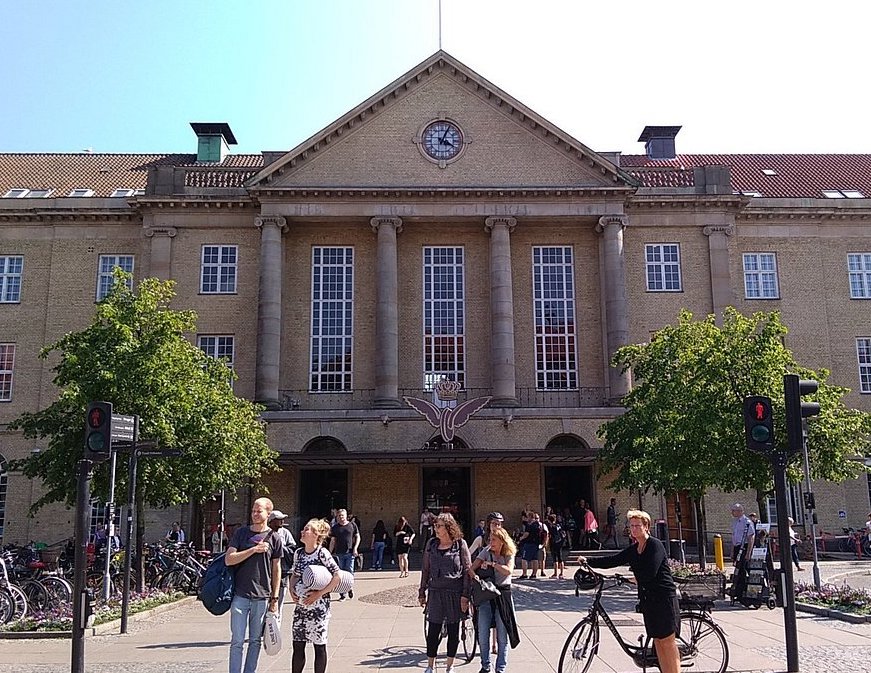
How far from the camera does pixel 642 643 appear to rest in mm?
9969

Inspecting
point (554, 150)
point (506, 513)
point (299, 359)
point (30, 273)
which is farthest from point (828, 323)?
point (30, 273)

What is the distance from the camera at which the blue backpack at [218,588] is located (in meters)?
8.76

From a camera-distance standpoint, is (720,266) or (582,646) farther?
(720,266)

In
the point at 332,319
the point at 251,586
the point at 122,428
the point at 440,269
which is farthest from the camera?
the point at 440,269

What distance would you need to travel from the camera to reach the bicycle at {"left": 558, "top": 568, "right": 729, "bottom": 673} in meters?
9.38

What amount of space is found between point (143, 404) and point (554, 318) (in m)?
20.9

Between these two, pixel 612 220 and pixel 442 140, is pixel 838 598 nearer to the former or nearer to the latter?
pixel 612 220

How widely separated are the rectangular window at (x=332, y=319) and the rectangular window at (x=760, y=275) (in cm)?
1727

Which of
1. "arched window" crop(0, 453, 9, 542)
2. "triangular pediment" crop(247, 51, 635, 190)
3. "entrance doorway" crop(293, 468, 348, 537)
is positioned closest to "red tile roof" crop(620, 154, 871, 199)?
"triangular pediment" crop(247, 51, 635, 190)

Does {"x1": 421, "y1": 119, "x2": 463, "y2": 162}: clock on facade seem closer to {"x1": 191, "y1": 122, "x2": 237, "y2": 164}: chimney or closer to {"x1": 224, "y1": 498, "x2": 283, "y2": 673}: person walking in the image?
{"x1": 191, "y1": 122, "x2": 237, "y2": 164}: chimney

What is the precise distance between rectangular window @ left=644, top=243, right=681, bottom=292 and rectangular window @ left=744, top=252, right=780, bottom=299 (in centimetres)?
318

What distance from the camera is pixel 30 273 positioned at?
120 ft

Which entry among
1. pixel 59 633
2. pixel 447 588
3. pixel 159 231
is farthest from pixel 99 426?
pixel 159 231

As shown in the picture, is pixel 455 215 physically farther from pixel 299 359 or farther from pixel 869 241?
pixel 869 241
